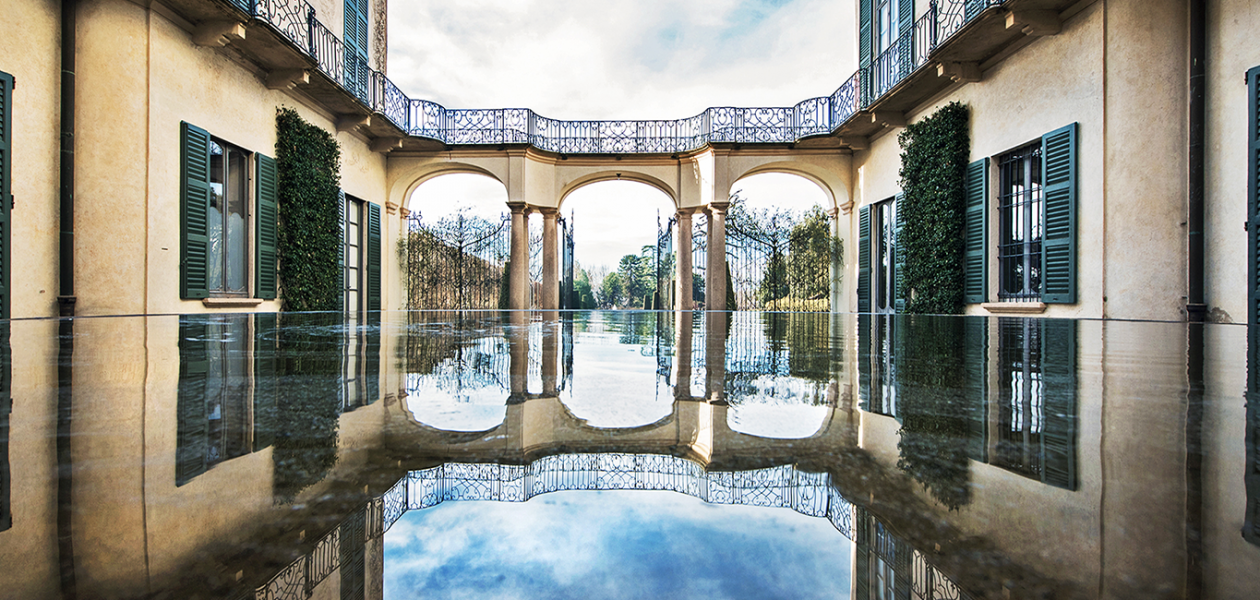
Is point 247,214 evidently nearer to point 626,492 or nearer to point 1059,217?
point 626,492

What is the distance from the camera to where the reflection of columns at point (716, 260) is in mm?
14617

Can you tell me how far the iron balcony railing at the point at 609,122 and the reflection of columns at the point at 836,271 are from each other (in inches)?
85.3

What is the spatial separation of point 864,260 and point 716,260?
3.41 metres

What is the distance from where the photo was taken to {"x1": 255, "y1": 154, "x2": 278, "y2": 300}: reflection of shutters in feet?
31.4

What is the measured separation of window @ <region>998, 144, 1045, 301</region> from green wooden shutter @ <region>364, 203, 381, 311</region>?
490 inches

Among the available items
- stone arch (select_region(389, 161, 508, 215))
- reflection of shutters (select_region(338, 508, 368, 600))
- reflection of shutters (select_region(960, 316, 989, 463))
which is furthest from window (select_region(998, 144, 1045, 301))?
stone arch (select_region(389, 161, 508, 215))

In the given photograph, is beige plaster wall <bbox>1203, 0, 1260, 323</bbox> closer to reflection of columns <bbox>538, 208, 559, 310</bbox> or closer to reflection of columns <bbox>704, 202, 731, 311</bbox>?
reflection of columns <bbox>704, 202, 731, 311</bbox>

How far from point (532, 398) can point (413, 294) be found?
15230 mm

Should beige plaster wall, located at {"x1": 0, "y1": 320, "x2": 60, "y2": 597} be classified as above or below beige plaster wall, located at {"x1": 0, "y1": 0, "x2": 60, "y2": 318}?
below

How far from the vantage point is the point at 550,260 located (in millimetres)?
15289

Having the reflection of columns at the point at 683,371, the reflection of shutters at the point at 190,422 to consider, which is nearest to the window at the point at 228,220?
the reflection of shutters at the point at 190,422

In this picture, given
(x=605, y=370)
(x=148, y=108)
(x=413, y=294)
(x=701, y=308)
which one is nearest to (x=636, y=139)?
(x=701, y=308)

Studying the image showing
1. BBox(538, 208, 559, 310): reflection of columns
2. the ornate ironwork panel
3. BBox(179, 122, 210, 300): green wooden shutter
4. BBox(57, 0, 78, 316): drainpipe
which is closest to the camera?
BBox(57, 0, 78, 316): drainpipe

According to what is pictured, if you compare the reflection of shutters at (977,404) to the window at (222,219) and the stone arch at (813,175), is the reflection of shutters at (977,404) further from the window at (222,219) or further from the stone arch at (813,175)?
the stone arch at (813,175)
